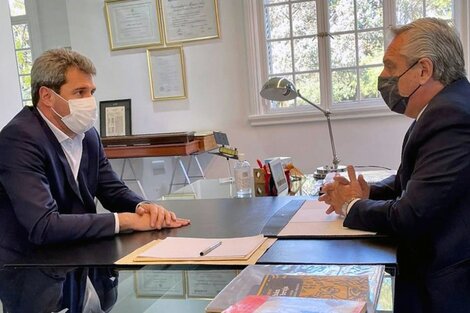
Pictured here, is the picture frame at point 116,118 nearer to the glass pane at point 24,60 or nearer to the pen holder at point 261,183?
the glass pane at point 24,60

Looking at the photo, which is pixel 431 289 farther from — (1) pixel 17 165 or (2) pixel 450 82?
(1) pixel 17 165

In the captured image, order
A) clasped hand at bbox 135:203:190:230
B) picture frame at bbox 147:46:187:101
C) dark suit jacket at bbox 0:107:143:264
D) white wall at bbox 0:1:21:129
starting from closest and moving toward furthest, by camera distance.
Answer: dark suit jacket at bbox 0:107:143:264 < clasped hand at bbox 135:203:190:230 < white wall at bbox 0:1:21:129 < picture frame at bbox 147:46:187:101

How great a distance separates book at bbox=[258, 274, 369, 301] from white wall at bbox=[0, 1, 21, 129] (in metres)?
2.11

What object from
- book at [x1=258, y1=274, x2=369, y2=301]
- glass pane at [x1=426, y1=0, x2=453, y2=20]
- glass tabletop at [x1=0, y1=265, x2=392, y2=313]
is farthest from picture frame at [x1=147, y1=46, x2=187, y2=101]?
book at [x1=258, y1=274, x2=369, y2=301]

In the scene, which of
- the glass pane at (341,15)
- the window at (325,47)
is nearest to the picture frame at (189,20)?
the window at (325,47)

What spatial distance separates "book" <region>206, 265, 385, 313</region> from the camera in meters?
0.81

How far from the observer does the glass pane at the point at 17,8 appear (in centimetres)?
539

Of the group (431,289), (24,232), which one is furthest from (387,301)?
(24,232)

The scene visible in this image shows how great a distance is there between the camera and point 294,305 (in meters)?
0.73

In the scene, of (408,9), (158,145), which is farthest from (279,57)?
(158,145)

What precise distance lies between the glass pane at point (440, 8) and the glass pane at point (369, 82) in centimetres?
63

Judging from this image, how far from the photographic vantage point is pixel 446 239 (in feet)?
3.69

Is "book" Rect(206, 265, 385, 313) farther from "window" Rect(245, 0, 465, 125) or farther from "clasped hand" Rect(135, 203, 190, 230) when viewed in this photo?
"window" Rect(245, 0, 465, 125)

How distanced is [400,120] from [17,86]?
2927 mm
